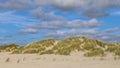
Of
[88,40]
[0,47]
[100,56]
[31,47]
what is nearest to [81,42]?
[88,40]

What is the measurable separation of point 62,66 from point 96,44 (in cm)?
1000

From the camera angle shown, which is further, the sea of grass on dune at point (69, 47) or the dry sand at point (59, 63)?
the sea of grass on dune at point (69, 47)

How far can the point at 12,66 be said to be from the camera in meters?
10.3

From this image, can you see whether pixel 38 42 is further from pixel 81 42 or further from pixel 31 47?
pixel 81 42

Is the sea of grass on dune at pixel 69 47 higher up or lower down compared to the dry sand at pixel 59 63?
higher up

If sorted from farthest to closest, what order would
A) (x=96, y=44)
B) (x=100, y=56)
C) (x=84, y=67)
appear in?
(x=96, y=44) < (x=100, y=56) < (x=84, y=67)

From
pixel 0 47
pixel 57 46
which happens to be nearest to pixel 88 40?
pixel 57 46

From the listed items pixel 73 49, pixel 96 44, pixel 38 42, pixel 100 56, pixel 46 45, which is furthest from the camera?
pixel 38 42

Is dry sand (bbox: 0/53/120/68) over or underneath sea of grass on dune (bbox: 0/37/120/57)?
underneath

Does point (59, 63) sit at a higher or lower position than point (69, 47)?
lower

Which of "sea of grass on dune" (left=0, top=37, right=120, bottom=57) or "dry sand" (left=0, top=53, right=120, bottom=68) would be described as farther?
"sea of grass on dune" (left=0, top=37, right=120, bottom=57)

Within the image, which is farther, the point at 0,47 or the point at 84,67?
the point at 0,47

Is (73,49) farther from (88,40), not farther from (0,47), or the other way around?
(0,47)

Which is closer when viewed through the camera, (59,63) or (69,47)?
(59,63)
